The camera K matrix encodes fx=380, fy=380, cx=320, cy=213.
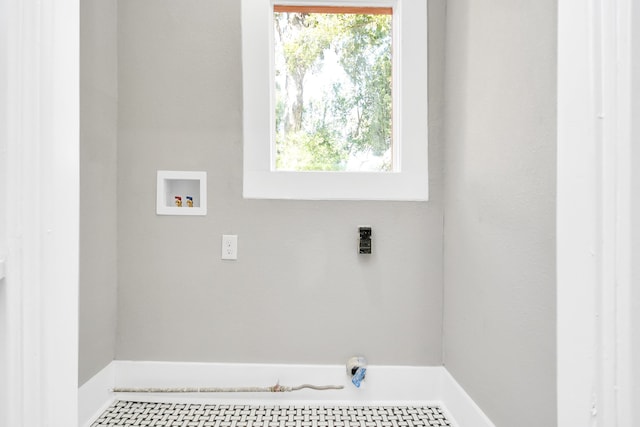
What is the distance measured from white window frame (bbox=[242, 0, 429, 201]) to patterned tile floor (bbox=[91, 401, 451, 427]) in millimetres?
910

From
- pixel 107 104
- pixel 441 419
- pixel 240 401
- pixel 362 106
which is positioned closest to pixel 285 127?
pixel 362 106

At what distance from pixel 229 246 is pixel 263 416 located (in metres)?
0.72

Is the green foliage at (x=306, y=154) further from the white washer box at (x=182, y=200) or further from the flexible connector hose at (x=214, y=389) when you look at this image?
the flexible connector hose at (x=214, y=389)

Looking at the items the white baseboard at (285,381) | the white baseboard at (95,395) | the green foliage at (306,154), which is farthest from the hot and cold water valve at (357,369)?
the white baseboard at (95,395)

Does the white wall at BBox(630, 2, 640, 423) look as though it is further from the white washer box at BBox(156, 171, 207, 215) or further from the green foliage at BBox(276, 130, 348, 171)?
the white washer box at BBox(156, 171, 207, 215)

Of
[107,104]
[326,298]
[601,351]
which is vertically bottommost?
[326,298]

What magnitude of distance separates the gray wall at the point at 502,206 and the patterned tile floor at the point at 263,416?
271 mm

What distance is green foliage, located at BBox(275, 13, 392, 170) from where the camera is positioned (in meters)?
1.76

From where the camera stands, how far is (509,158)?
45.1 inches

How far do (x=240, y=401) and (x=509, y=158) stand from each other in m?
1.46

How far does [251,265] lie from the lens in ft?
5.61

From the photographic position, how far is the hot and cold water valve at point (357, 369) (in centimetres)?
162

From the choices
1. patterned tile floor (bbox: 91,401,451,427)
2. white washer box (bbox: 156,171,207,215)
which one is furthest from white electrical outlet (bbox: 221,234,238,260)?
patterned tile floor (bbox: 91,401,451,427)

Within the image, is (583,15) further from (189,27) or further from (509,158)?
(189,27)
